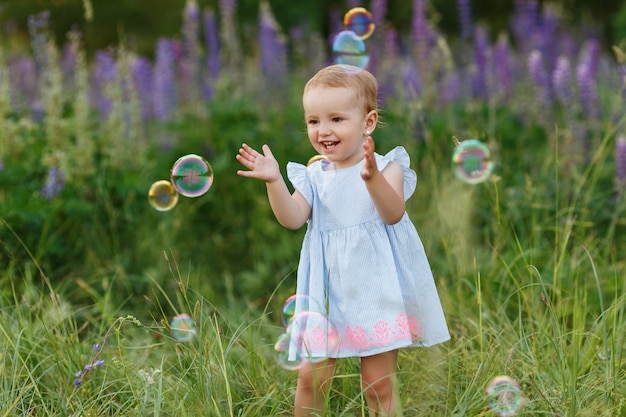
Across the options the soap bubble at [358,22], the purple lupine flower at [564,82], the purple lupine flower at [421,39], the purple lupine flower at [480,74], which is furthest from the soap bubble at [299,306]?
the purple lupine flower at [480,74]

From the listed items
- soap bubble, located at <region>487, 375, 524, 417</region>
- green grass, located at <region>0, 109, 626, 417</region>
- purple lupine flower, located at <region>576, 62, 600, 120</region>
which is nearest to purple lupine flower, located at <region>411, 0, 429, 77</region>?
purple lupine flower, located at <region>576, 62, 600, 120</region>

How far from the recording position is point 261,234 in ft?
16.8

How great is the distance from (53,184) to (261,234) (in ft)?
4.32

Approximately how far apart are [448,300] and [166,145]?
9.57 feet

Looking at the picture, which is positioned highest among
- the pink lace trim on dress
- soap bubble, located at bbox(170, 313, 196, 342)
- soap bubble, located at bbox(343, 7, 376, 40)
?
soap bubble, located at bbox(343, 7, 376, 40)

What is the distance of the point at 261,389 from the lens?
276 cm

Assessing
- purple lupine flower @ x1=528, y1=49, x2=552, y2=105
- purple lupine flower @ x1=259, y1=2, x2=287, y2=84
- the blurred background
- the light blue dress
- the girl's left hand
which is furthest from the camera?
the blurred background

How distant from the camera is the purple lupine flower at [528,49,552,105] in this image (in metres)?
5.37

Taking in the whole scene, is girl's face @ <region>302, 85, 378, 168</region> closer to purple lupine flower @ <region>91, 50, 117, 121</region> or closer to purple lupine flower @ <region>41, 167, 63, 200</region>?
purple lupine flower @ <region>41, 167, 63, 200</region>

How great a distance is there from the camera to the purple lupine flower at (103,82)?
19.2 ft

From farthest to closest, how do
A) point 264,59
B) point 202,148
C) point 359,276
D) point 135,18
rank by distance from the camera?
point 135,18 < point 264,59 < point 202,148 < point 359,276

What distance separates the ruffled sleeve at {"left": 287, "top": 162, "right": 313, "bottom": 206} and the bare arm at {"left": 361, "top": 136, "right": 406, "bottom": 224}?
0.85ft

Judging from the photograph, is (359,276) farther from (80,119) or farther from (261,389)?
(80,119)

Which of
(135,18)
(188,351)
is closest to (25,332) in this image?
(188,351)
